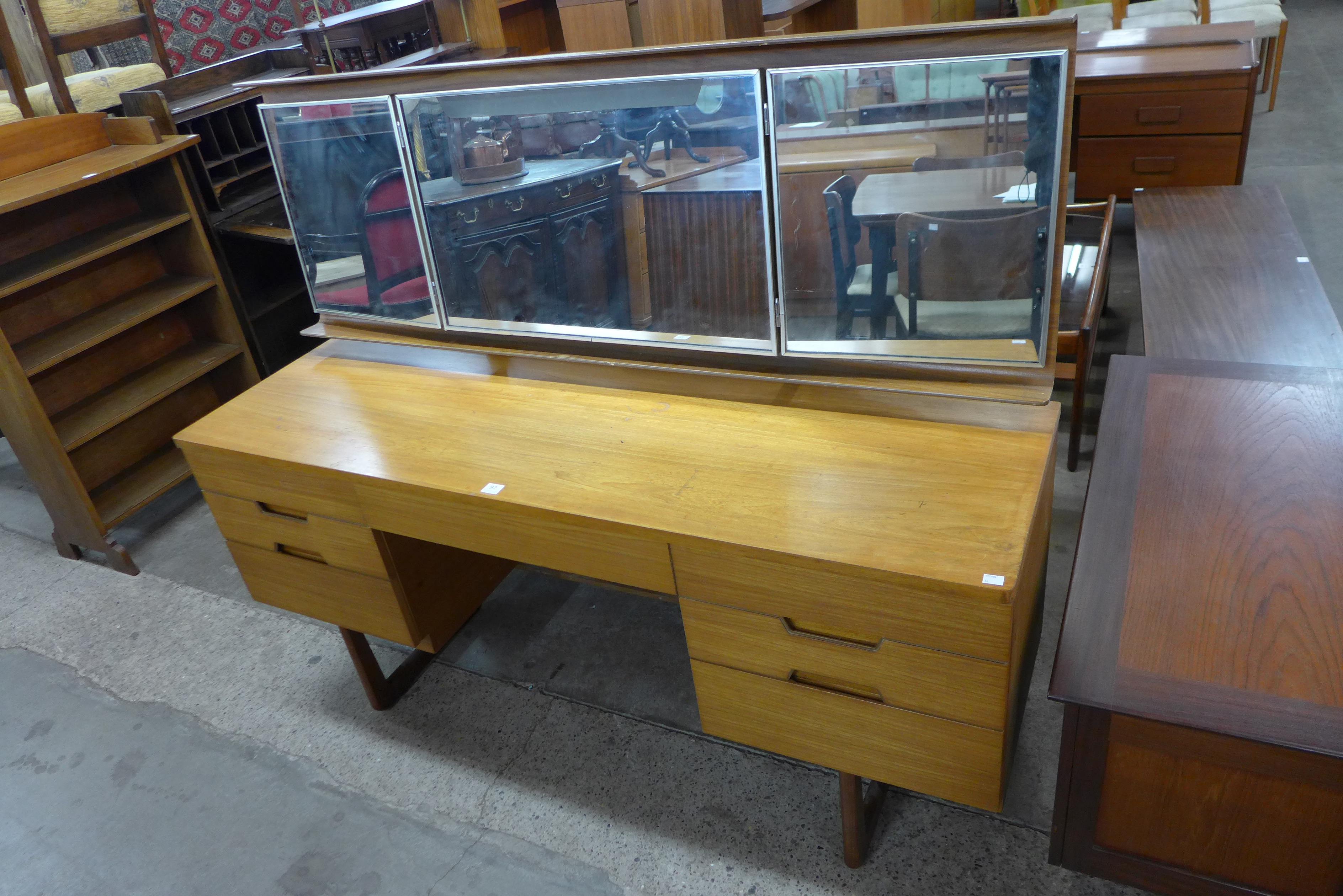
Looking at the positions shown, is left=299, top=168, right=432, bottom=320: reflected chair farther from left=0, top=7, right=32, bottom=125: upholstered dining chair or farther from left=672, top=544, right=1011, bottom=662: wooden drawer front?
left=0, top=7, right=32, bottom=125: upholstered dining chair

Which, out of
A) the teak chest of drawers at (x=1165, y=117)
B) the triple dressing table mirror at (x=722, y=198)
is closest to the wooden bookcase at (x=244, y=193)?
the triple dressing table mirror at (x=722, y=198)

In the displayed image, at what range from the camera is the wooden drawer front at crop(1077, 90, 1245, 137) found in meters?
2.84

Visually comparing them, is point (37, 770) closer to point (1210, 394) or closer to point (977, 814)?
point (977, 814)

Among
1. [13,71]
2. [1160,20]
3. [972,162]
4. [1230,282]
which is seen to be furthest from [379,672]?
[1160,20]

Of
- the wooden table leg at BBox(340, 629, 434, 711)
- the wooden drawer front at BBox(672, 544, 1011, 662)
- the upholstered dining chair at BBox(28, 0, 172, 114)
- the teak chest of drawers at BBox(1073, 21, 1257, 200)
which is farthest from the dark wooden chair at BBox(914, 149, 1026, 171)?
the upholstered dining chair at BBox(28, 0, 172, 114)

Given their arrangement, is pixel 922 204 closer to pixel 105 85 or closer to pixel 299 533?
pixel 299 533

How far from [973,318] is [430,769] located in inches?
53.1

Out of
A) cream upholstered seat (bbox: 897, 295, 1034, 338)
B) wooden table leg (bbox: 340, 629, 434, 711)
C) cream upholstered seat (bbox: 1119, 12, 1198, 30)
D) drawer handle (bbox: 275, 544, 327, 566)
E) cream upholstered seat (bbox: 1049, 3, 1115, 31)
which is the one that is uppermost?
cream upholstered seat (bbox: 897, 295, 1034, 338)

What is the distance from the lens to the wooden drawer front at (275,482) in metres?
1.55

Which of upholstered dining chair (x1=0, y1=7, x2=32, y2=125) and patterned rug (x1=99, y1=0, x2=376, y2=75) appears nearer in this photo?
upholstered dining chair (x1=0, y1=7, x2=32, y2=125)

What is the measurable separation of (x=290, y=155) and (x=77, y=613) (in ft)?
4.82

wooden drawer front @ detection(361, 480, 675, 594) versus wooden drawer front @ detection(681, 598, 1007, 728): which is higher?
wooden drawer front @ detection(361, 480, 675, 594)

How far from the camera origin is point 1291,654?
98 cm

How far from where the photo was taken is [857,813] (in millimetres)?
1464
